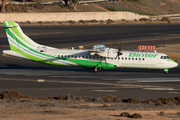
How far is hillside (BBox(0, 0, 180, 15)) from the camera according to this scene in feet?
427

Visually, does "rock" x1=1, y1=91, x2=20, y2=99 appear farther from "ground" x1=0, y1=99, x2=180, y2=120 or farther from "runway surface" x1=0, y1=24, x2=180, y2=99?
"runway surface" x1=0, y1=24, x2=180, y2=99

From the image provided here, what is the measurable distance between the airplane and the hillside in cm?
8310

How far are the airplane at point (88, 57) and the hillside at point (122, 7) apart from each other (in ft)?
273

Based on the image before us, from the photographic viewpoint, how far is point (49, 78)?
128 feet

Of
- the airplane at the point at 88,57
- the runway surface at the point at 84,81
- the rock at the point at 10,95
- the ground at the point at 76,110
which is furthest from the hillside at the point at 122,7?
the ground at the point at 76,110

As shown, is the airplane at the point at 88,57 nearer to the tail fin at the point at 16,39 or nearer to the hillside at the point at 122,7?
the tail fin at the point at 16,39

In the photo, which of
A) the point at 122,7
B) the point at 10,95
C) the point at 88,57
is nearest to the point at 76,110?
the point at 10,95

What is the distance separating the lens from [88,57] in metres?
43.5

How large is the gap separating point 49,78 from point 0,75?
700 centimetres

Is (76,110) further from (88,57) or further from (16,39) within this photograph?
(16,39)

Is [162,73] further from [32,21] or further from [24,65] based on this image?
[32,21]

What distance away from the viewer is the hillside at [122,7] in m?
130

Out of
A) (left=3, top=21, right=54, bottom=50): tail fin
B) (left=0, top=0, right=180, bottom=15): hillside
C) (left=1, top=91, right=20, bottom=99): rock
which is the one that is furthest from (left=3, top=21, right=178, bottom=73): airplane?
(left=0, top=0, right=180, bottom=15): hillside

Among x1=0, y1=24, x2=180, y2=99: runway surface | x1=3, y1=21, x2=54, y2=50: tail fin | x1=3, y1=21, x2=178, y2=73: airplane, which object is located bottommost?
x1=0, y1=24, x2=180, y2=99: runway surface
